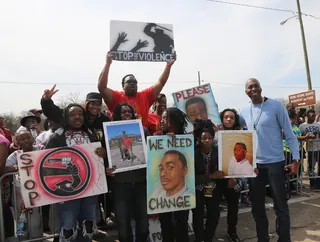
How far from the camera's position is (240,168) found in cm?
343

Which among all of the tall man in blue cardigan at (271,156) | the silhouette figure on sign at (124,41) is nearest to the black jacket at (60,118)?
the silhouette figure on sign at (124,41)

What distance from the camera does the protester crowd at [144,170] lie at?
Answer: 3.09 meters

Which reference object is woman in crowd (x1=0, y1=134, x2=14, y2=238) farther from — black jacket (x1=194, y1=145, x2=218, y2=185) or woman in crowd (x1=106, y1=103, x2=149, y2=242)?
black jacket (x1=194, y1=145, x2=218, y2=185)

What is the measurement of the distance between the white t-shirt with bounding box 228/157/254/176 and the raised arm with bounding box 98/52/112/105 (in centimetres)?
183

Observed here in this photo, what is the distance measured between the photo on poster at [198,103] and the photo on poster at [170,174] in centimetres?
109

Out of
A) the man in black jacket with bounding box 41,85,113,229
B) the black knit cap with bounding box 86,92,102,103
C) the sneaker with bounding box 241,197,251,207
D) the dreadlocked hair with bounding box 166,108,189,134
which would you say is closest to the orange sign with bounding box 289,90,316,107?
the sneaker with bounding box 241,197,251,207

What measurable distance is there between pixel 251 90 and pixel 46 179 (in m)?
2.68

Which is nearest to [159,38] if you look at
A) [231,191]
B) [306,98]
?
[231,191]

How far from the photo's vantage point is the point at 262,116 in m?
3.55

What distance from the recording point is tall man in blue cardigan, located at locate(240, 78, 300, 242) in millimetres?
3449

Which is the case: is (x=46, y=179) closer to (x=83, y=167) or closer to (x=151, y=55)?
(x=83, y=167)

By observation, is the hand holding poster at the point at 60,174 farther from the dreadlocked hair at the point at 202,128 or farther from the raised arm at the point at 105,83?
the dreadlocked hair at the point at 202,128

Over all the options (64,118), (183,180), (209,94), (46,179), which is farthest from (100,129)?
(209,94)

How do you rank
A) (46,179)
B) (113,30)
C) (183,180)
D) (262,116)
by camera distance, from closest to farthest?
(46,179) → (183,180) → (262,116) → (113,30)
